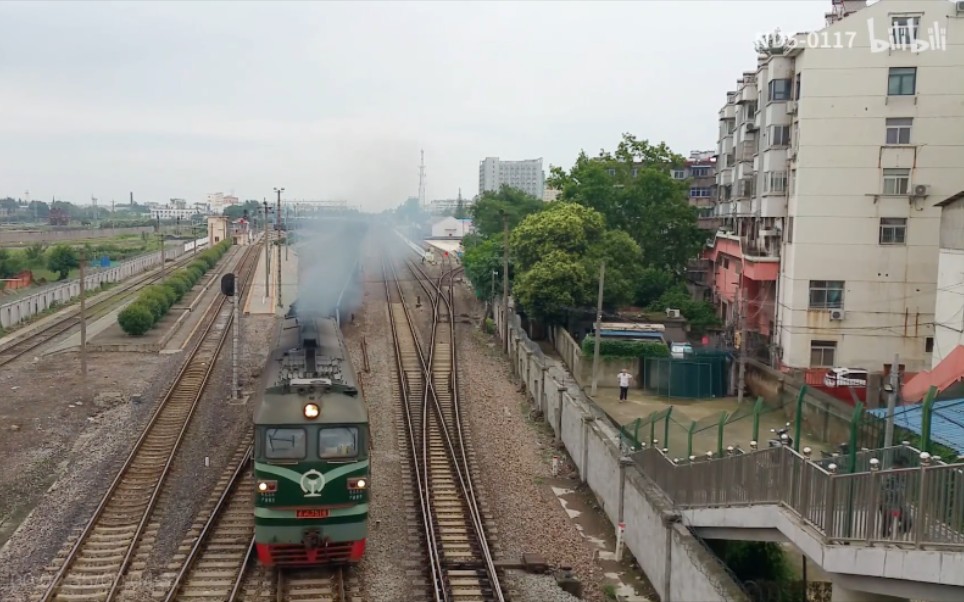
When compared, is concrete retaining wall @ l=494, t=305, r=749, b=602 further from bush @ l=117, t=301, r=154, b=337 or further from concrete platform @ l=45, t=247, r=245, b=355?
bush @ l=117, t=301, r=154, b=337

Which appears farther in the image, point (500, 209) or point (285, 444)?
point (500, 209)

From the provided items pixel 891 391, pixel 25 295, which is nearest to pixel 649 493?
pixel 891 391

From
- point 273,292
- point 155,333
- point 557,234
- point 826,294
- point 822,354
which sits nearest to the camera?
point 826,294

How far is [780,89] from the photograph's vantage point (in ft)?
91.6

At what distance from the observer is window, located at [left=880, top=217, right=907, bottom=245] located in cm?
2561

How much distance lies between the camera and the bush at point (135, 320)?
1248 inches

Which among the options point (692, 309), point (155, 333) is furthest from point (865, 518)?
point (155, 333)

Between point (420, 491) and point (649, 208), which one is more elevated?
point (649, 208)

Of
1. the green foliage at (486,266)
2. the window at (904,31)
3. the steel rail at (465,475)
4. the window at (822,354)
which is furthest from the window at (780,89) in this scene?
the steel rail at (465,475)

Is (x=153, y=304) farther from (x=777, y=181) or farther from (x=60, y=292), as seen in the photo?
(x=777, y=181)

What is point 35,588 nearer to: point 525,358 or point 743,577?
point 743,577

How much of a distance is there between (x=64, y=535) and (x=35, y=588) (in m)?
1.93

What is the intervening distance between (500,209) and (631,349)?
921 inches

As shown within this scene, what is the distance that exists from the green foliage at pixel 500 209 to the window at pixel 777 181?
59.9 ft
